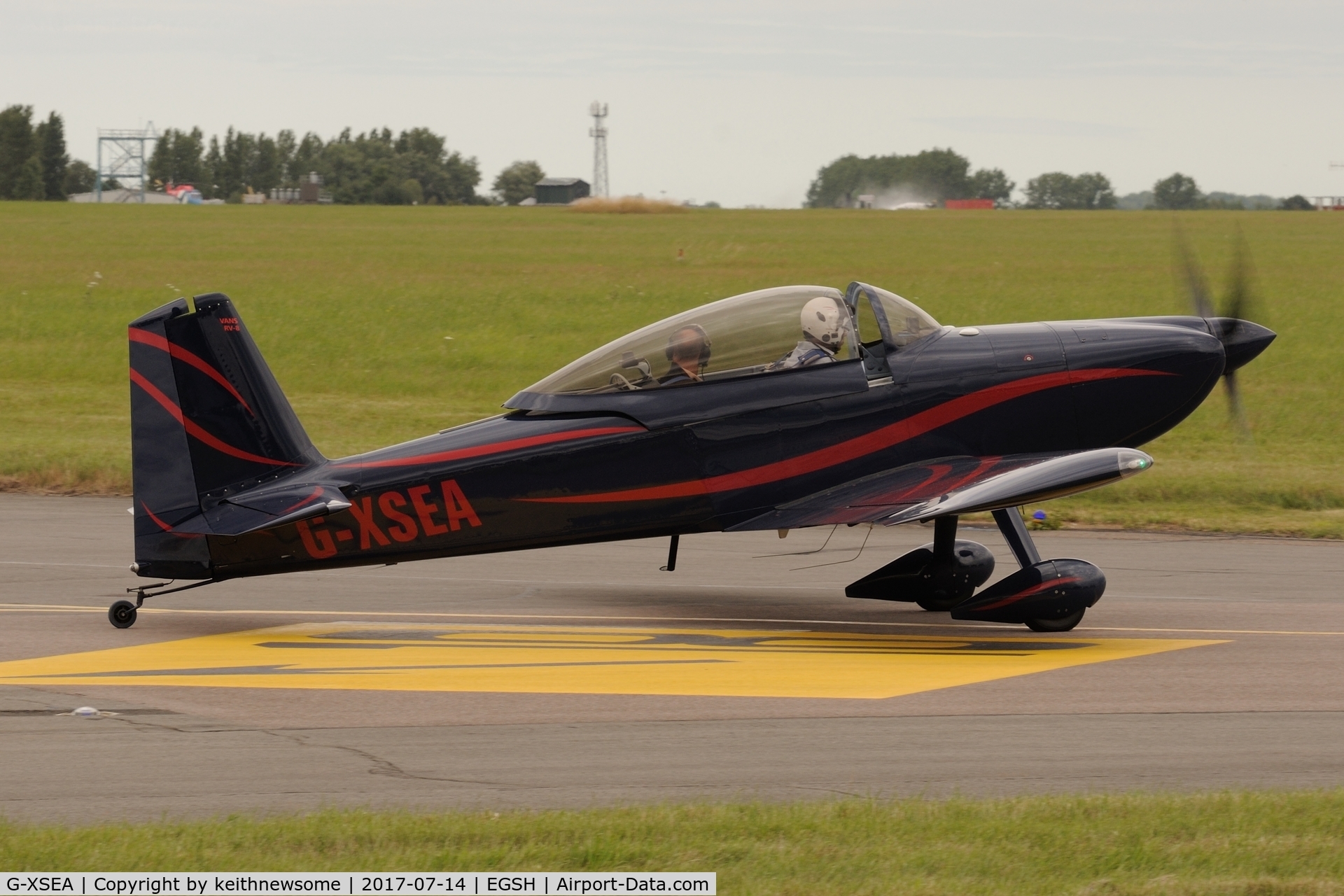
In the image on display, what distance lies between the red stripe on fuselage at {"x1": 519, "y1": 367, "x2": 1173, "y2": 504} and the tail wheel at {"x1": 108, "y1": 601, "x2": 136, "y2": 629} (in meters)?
3.15

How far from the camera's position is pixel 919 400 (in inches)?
438

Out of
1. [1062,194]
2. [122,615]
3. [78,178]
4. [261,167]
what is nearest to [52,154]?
[78,178]

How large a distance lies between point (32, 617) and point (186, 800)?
16.4 feet

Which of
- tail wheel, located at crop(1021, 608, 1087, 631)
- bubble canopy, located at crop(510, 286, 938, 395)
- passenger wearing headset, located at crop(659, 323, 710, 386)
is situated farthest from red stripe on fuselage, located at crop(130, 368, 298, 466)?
tail wheel, located at crop(1021, 608, 1087, 631)

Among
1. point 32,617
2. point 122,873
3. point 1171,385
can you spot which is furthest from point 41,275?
point 122,873

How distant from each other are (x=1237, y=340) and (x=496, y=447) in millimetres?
6224

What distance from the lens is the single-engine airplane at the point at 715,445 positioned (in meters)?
10.1

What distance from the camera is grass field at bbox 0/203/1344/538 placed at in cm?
1958

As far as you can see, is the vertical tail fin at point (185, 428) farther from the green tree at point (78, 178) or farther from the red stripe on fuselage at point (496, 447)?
the green tree at point (78, 178)

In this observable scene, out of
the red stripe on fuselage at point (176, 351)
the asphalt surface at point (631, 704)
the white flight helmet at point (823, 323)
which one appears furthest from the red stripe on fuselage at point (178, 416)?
the white flight helmet at point (823, 323)

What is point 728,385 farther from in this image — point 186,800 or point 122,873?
point 122,873

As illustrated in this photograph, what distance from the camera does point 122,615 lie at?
10.4m

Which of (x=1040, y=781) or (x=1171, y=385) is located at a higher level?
(x=1171, y=385)

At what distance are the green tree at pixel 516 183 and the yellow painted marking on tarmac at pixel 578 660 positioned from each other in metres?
171
